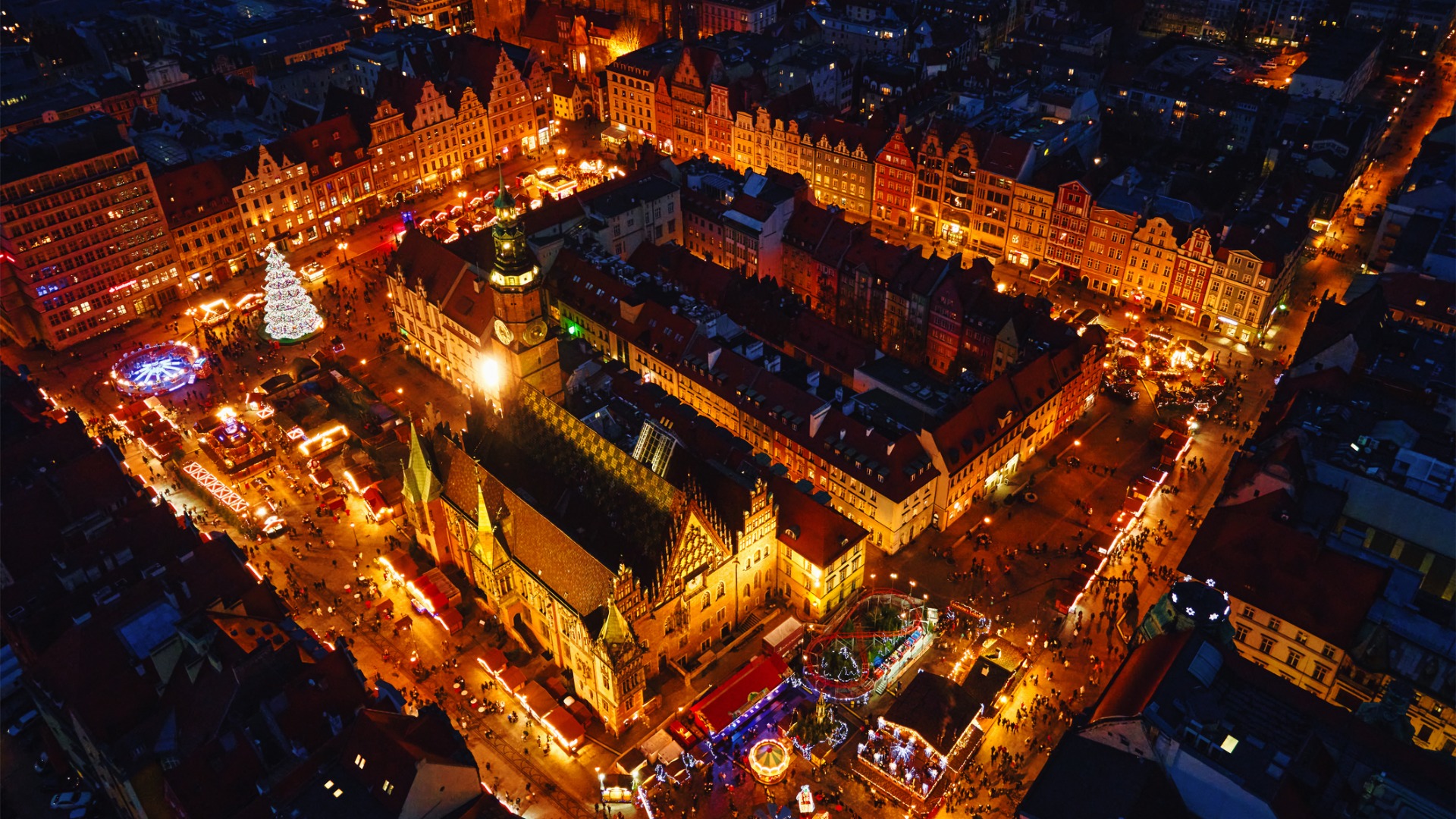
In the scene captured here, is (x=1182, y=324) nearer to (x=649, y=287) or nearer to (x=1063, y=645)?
(x=1063, y=645)

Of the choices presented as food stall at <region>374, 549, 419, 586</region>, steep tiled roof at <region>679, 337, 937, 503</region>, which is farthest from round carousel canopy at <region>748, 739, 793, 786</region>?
food stall at <region>374, 549, 419, 586</region>

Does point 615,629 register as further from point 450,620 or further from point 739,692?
point 450,620

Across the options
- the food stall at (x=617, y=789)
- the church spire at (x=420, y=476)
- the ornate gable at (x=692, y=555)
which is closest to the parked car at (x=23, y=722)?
the church spire at (x=420, y=476)

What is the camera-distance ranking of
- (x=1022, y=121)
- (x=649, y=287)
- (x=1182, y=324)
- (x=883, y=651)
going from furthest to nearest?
1. (x=1022, y=121)
2. (x=1182, y=324)
3. (x=649, y=287)
4. (x=883, y=651)

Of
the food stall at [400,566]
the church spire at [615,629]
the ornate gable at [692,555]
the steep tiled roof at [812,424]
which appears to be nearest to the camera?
the church spire at [615,629]

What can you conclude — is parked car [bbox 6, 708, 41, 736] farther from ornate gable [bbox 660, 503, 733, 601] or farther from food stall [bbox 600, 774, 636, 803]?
ornate gable [bbox 660, 503, 733, 601]

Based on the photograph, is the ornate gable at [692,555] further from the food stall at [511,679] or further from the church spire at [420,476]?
the church spire at [420,476]

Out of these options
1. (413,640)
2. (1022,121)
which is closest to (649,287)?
(413,640)
